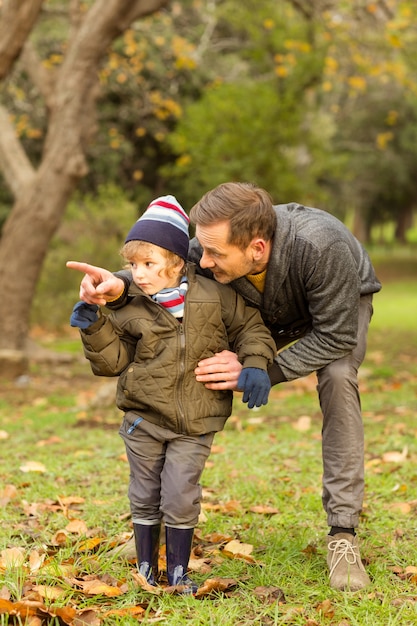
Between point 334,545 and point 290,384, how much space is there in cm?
650

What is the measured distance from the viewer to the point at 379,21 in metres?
12.3

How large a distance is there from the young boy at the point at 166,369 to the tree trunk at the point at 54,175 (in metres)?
6.77

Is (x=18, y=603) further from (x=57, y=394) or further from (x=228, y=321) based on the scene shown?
(x=57, y=394)

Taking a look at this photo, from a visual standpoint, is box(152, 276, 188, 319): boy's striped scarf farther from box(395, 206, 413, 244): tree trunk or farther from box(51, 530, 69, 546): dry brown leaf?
box(395, 206, 413, 244): tree trunk

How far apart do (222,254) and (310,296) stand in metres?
0.44

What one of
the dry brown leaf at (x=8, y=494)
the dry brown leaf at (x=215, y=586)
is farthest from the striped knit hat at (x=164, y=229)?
the dry brown leaf at (x=8, y=494)

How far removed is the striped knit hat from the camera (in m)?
3.24

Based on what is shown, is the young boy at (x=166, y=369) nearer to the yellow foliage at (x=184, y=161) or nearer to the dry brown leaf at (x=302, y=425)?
the dry brown leaf at (x=302, y=425)

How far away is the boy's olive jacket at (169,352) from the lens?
127 inches

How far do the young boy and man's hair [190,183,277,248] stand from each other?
5.4 inches

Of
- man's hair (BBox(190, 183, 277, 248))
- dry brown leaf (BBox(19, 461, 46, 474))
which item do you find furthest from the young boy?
dry brown leaf (BBox(19, 461, 46, 474))

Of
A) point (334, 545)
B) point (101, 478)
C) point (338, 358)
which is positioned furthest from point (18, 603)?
point (101, 478)

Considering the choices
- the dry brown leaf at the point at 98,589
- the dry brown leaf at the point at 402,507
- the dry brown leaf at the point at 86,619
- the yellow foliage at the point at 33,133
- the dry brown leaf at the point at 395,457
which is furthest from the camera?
the yellow foliage at the point at 33,133

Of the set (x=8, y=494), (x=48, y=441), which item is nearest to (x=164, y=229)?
(x=8, y=494)
